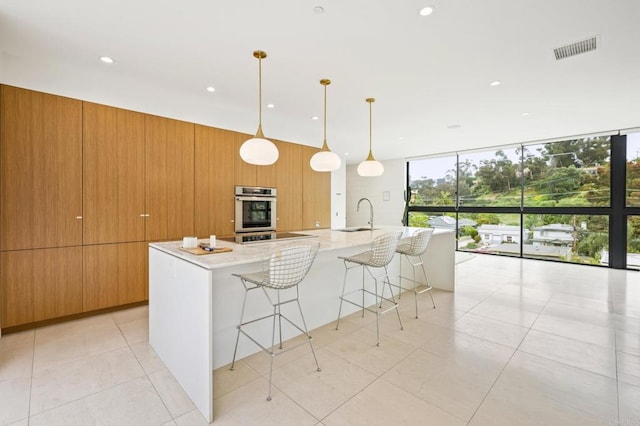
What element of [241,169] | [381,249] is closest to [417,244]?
[381,249]

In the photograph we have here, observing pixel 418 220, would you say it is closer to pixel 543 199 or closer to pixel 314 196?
pixel 543 199

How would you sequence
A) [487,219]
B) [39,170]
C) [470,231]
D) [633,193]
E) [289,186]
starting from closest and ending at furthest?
[39,170]
[289,186]
[633,193]
[487,219]
[470,231]

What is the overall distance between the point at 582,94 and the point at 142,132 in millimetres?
5403

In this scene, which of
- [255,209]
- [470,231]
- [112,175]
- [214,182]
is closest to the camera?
[112,175]

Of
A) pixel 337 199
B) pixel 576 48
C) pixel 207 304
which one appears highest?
pixel 576 48

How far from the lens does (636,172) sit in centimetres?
514

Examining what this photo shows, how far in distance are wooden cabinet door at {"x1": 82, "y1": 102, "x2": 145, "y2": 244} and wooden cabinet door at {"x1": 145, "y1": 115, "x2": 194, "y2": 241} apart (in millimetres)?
86

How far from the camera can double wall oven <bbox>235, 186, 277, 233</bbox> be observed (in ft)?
14.0

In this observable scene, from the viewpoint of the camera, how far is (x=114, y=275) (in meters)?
3.27

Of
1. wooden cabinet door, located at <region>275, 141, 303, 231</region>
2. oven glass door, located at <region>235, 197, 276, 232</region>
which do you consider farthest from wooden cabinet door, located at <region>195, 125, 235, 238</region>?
wooden cabinet door, located at <region>275, 141, 303, 231</region>

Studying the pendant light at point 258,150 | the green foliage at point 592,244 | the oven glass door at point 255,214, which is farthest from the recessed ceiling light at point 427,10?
the green foliage at point 592,244

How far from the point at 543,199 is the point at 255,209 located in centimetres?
608

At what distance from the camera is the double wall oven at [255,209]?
428 centimetres

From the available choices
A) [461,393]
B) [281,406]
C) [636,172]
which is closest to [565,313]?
[461,393]
